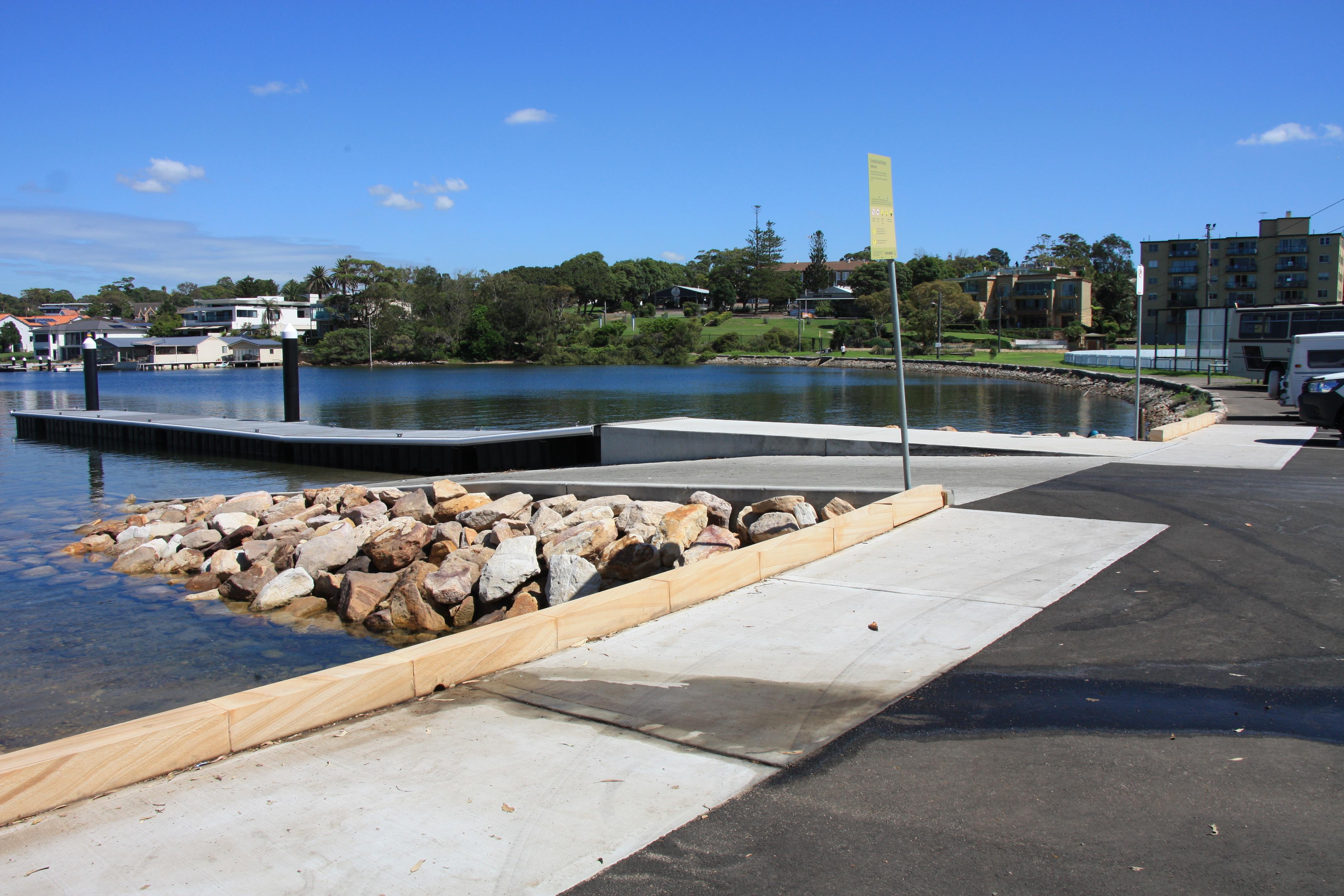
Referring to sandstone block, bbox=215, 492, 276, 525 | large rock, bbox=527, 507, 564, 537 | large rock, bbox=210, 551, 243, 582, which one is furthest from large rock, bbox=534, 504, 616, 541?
sandstone block, bbox=215, 492, 276, 525

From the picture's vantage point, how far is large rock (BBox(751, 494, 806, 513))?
1042cm

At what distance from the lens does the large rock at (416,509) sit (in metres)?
14.7

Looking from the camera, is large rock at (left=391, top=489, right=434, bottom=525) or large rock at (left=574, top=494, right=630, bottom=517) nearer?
large rock at (left=574, top=494, right=630, bottom=517)

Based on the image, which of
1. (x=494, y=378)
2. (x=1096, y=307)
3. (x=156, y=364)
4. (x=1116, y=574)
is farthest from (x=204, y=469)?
(x=1096, y=307)

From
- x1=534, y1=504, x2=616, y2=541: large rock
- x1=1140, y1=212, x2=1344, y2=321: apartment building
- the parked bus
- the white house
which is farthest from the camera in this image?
the white house

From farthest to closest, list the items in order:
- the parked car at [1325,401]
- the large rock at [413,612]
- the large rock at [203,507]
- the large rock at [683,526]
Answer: the large rock at [203,507] → the parked car at [1325,401] → the large rock at [683,526] → the large rock at [413,612]

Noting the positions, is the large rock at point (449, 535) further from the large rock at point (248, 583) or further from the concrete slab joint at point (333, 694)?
the concrete slab joint at point (333, 694)

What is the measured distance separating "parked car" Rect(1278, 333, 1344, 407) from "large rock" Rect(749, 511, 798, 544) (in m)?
19.1

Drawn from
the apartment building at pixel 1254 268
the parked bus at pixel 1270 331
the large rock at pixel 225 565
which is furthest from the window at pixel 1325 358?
the apartment building at pixel 1254 268

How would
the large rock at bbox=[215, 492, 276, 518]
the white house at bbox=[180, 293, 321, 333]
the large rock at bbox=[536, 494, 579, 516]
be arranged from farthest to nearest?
the white house at bbox=[180, 293, 321, 333]
the large rock at bbox=[215, 492, 276, 518]
the large rock at bbox=[536, 494, 579, 516]

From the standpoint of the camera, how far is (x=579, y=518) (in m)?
12.4

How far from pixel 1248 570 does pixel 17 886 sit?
816cm

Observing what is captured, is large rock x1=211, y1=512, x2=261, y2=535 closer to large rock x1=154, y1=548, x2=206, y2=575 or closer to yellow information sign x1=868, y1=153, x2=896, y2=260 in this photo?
large rock x1=154, y1=548, x2=206, y2=575

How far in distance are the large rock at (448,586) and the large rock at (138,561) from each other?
5858mm
